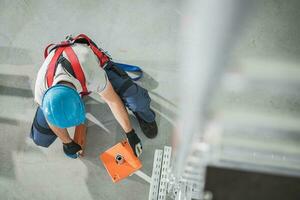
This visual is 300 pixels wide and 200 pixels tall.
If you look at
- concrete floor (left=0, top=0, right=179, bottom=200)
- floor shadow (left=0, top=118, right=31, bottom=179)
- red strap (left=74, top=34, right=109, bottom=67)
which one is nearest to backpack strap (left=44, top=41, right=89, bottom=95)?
red strap (left=74, top=34, right=109, bottom=67)

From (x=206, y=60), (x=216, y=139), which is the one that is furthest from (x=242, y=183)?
(x=206, y=60)

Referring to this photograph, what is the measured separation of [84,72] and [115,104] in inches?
23.0

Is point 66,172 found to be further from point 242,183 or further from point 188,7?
point 188,7

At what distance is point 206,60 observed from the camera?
49cm

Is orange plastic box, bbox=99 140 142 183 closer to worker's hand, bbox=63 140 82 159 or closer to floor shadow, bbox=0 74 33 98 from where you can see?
worker's hand, bbox=63 140 82 159

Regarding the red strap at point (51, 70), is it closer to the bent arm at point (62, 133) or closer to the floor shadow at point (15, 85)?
the bent arm at point (62, 133)

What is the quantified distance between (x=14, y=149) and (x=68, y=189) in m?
0.66

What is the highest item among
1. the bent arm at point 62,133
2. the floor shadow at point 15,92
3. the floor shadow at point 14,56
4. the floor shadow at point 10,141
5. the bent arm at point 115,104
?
the floor shadow at point 14,56

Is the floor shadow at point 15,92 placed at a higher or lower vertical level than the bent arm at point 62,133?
higher

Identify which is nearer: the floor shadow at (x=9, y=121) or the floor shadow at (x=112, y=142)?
the floor shadow at (x=112, y=142)

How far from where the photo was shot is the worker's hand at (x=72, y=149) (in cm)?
279

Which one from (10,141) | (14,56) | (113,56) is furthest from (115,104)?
(14,56)

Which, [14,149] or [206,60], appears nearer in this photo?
[206,60]

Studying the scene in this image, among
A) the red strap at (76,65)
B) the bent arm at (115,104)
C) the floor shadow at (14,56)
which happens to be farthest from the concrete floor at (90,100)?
the red strap at (76,65)
